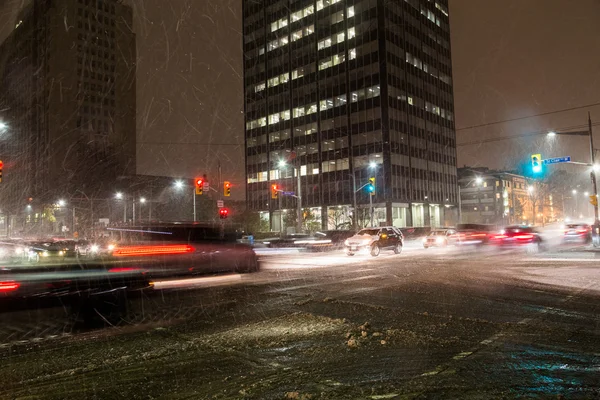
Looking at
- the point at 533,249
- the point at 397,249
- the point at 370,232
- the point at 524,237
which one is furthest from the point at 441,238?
the point at 370,232

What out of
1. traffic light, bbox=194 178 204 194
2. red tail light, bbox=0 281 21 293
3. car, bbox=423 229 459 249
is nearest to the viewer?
red tail light, bbox=0 281 21 293

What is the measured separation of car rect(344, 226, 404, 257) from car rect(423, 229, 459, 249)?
8180 millimetres

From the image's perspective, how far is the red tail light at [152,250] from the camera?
10172 mm

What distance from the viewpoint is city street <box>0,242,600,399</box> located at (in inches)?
179

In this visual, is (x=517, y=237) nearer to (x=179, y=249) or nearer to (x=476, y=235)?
(x=476, y=235)

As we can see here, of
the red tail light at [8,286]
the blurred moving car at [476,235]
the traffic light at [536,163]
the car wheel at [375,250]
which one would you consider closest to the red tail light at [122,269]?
the red tail light at [8,286]

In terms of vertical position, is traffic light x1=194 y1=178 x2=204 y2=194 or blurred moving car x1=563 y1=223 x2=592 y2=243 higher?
traffic light x1=194 y1=178 x2=204 y2=194

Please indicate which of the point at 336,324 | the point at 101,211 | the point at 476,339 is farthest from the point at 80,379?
the point at 101,211

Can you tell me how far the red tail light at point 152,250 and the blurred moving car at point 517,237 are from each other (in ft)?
78.4

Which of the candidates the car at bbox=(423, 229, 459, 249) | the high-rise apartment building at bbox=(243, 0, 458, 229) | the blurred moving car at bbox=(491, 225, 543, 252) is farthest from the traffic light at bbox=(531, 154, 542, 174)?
the high-rise apartment building at bbox=(243, 0, 458, 229)

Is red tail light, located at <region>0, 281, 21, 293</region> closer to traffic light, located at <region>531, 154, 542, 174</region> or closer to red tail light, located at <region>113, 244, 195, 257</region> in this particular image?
red tail light, located at <region>113, 244, 195, 257</region>

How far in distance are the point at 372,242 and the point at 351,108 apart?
5134cm

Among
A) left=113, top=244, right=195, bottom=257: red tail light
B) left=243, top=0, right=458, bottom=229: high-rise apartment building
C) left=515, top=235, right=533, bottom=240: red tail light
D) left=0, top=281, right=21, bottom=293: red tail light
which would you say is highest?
left=243, top=0, right=458, bottom=229: high-rise apartment building

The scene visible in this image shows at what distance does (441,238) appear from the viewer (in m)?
33.2
